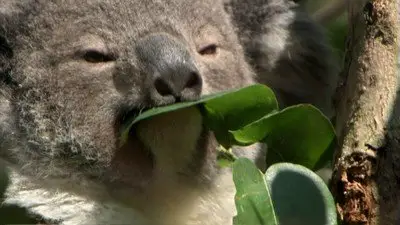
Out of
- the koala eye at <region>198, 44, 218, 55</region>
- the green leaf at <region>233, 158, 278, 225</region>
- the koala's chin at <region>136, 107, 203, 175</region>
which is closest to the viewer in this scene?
the green leaf at <region>233, 158, 278, 225</region>

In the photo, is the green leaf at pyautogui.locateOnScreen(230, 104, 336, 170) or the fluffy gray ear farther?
the fluffy gray ear

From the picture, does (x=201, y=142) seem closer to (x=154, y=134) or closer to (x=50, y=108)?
(x=154, y=134)

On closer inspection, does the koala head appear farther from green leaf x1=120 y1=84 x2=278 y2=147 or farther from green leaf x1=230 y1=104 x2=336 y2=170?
green leaf x1=230 y1=104 x2=336 y2=170

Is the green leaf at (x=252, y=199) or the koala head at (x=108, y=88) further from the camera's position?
the koala head at (x=108, y=88)

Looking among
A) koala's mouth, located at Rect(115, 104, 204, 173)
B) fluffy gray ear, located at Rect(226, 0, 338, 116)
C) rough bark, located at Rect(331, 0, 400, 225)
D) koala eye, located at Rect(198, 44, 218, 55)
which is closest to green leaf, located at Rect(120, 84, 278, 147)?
koala's mouth, located at Rect(115, 104, 204, 173)

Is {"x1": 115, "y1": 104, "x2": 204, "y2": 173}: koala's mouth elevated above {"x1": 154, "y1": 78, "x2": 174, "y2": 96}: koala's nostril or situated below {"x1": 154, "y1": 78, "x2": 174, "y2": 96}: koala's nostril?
below

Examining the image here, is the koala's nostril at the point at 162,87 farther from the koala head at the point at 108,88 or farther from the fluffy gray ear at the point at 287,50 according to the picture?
the fluffy gray ear at the point at 287,50

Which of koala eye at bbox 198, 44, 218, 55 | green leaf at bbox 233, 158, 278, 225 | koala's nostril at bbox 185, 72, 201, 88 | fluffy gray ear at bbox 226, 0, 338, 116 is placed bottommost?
fluffy gray ear at bbox 226, 0, 338, 116

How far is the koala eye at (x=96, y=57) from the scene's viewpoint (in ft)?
6.72

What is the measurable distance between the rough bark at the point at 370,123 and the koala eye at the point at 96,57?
61cm

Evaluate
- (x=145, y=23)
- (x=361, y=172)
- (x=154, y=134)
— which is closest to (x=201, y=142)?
(x=154, y=134)

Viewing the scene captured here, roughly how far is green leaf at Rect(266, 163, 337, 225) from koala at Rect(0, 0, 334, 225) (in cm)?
36

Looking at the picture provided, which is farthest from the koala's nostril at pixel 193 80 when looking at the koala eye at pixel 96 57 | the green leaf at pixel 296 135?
the koala eye at pixel 96 57

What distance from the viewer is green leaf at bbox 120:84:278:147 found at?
176 cm
